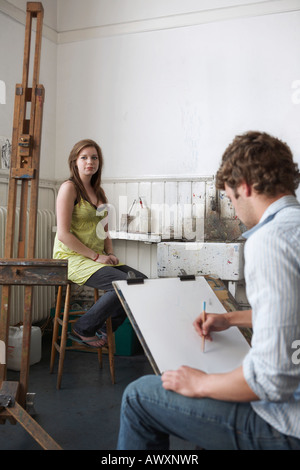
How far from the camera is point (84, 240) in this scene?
9.82 feet

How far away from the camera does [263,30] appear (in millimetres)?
3723

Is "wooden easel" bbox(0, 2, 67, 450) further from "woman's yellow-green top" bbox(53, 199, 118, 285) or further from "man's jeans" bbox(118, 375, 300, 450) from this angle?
"man's jeans" bbox(118, 375, 300, 450)

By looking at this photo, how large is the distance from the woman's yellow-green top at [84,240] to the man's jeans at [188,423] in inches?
65.2

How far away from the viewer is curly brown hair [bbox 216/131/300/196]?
1.17 metres

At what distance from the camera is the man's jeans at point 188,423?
108cm

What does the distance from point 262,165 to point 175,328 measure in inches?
25.5

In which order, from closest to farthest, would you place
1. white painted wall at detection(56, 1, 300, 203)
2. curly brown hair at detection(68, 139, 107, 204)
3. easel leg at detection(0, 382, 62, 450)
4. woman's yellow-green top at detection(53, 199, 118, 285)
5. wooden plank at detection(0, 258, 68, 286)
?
easel leg at detection(0, 382, 62, 450), wooden plank at detection(0, 258, 68, 286), woman's yellow-green top at detection(53, 199, 118, 285), curly brown hair at detection(68, 139, 107, 204), white painted wall at detection(56, 1, 300, 203)

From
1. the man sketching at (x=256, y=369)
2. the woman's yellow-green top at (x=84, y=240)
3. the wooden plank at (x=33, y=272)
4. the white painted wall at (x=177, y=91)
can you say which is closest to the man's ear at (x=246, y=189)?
Answer: the man sketching at (x=256, y=369)

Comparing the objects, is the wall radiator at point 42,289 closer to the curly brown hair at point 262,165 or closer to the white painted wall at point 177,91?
the white painted wall at point 177,91

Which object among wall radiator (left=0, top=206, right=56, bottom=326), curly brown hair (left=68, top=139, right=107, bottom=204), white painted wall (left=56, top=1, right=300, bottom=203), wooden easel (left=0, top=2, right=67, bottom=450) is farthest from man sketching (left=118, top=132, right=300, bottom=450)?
white painted wall (left=56, top=1, right=300, bottom=203)

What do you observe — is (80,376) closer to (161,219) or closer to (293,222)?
(161,219)

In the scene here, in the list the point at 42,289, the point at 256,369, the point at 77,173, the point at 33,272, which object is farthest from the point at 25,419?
the point at 42,289


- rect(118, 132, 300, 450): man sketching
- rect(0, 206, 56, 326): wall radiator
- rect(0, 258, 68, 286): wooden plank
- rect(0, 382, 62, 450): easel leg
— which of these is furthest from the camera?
rect(0, 206, 56, 326): wall radiator
